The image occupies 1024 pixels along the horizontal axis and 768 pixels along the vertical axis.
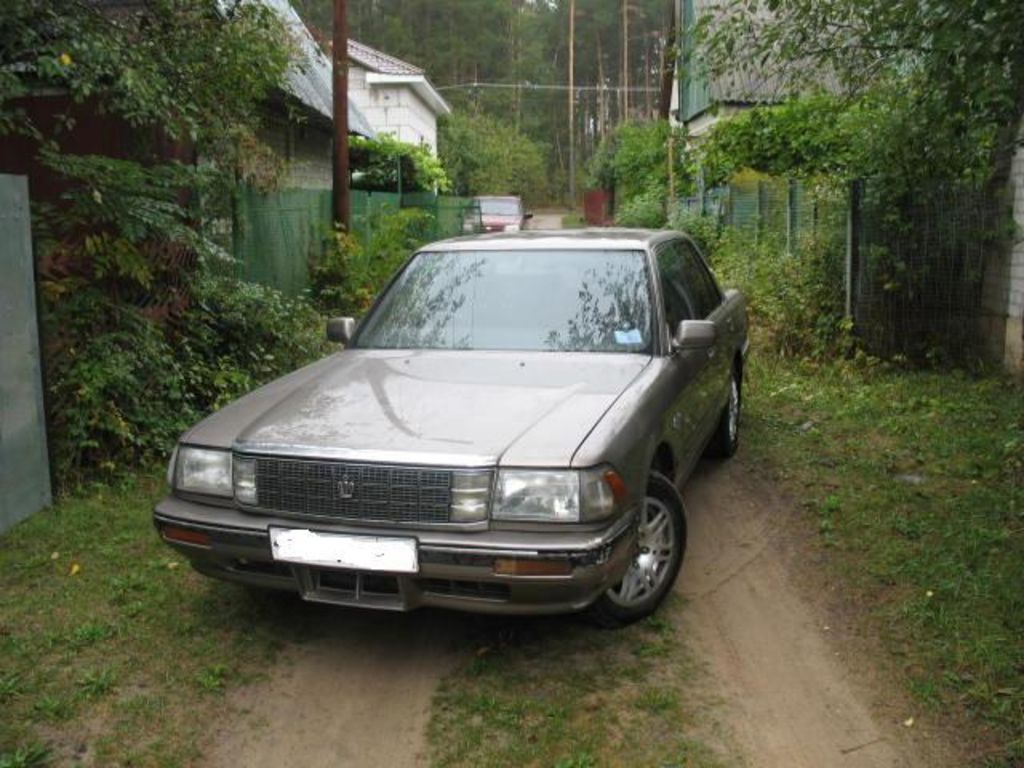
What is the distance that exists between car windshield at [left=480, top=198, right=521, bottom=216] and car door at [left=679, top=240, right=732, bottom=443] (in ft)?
84.6

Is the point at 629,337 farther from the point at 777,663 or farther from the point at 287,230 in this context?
the point at 287,230

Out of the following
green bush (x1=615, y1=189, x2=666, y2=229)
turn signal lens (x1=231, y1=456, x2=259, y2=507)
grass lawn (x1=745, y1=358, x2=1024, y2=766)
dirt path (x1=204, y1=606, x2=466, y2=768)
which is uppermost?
green bush (x1=615, y1=189, x2=666, y2=229)

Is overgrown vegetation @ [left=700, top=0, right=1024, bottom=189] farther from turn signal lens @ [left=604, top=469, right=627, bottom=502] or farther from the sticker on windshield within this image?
turn signal lens @ [left=604, top=469, right=627, bottom=502]

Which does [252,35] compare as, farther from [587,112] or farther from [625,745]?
[587,112]

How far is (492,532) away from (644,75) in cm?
6524

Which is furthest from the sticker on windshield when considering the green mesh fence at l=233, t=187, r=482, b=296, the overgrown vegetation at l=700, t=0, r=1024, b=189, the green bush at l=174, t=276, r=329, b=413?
the green mesh fence at l=233, t=187, r=482, b=296

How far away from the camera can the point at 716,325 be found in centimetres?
530

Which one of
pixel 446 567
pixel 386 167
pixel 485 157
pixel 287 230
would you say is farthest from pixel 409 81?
pixel 446 567

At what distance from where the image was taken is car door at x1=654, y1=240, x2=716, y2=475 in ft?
14.8

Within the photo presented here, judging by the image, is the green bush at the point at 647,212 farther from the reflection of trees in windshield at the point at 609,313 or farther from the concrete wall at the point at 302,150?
the reflection of trees in windshield at the point at 609,313

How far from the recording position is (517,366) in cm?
438

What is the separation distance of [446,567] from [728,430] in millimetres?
3564

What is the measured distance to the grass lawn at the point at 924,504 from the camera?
3623 millimetres

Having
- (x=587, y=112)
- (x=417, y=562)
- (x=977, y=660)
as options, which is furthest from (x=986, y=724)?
(x=587, y=112)
